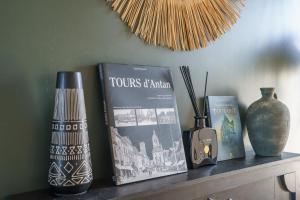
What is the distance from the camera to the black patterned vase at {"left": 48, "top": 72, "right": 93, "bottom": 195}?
0.90 metres

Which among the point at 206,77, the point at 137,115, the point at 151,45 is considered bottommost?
the point at 137,115

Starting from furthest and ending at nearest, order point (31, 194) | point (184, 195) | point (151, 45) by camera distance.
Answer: point (151, 45)
point (184, 195)
point (31, 194)

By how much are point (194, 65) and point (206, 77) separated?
83mm

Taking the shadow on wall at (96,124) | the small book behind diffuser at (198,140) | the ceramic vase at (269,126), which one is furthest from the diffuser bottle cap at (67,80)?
the ceramic vase at (269,126)

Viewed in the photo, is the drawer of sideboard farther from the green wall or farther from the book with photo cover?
the green wall

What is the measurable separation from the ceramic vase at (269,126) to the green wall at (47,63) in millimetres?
297

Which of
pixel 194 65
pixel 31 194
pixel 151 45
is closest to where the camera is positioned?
pixel 31 194

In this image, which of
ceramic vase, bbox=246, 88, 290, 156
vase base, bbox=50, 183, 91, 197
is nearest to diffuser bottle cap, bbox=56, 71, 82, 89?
vase base, bbox=50, 183, 91, 197

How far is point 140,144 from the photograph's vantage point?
1108 millimetres

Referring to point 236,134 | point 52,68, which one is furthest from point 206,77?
point 52,68

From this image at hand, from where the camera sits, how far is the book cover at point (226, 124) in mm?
1409

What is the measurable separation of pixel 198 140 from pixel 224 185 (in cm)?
20

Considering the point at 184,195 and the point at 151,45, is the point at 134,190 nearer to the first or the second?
the point at 184,195

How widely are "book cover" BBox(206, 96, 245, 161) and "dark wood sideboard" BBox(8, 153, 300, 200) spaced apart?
52 mm
